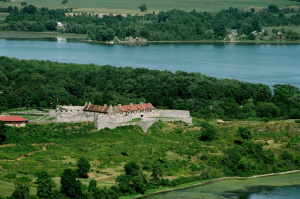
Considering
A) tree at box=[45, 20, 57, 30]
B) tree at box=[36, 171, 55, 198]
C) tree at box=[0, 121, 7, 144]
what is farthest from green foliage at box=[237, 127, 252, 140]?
tree at box=[45, 20, 57, 30]

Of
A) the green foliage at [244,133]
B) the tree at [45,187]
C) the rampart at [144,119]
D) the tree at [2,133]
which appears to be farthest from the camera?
the green foliage at [244,133]

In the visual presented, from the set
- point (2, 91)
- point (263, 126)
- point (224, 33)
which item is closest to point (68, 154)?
point (263, 126)

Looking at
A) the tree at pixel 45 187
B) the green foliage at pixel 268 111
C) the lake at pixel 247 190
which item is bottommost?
the lake at pixel 247 190

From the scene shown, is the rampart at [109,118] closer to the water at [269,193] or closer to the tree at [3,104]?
the tree at [3,104]

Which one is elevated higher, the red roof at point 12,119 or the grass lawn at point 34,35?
the red roof at point 12,119

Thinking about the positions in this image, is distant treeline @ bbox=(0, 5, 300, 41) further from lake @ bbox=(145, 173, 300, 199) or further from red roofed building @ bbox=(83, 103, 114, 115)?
lake @ bbox=(145, 173, 300, 199)

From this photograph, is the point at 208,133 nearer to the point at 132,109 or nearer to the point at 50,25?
the point at 132,109

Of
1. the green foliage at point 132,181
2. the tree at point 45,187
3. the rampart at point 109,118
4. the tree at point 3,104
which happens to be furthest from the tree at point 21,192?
the tree at point 3,104
